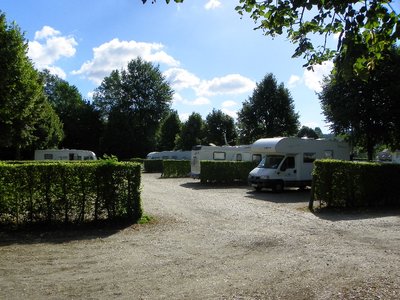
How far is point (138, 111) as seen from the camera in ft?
194

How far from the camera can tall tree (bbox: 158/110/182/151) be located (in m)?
64.2

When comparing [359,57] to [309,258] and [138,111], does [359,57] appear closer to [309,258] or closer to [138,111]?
[309,258]

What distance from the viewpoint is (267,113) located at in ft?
141

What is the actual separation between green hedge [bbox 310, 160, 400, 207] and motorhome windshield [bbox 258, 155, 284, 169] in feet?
18.7

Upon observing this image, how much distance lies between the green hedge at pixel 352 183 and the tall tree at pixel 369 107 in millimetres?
6826

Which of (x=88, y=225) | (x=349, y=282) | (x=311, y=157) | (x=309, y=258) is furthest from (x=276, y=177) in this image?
(x=349, y=282)

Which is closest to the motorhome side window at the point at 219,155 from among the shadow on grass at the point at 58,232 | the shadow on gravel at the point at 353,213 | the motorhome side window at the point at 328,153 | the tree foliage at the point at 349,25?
the motorhome side window at the point at 328,153

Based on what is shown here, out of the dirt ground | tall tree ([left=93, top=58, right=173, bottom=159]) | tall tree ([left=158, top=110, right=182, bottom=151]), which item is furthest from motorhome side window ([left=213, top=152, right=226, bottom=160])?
tall tree ([left=158, top=110, right=182, bottom=151])

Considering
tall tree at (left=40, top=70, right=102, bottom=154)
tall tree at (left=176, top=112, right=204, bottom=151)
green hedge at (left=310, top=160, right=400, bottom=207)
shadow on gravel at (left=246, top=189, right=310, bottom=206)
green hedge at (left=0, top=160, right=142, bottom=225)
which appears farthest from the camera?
Answer: tall tree at (left=176, top=112, right=204, bottom=151)

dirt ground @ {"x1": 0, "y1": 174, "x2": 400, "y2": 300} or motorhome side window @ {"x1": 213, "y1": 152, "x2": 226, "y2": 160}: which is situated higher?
motorhome side window @ {"x1": 213, "y1": 152, "x2": 226, "y2": 160}

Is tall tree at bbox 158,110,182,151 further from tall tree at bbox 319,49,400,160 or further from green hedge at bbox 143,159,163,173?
tall tree at bbox 319,49,400,160

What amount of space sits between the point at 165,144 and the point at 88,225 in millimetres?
54791

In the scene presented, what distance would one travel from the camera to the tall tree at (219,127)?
56812mm

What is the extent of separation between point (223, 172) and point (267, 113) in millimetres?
20178
